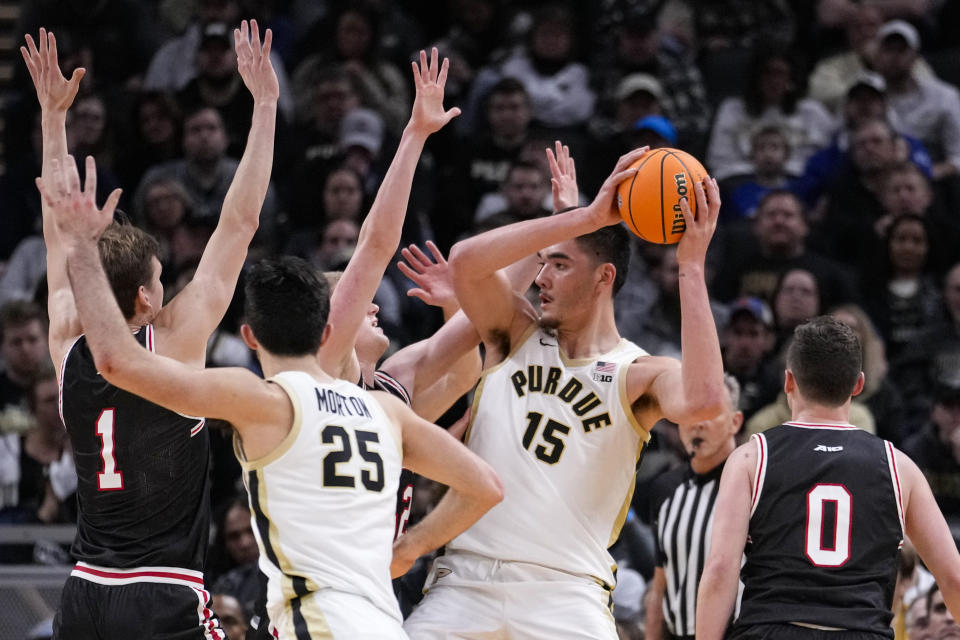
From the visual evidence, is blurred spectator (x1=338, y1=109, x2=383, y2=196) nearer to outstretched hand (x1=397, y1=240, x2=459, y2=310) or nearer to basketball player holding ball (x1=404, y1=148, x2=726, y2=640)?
outstretched hand (x1=397, y1=240, x2=459, y2=310)

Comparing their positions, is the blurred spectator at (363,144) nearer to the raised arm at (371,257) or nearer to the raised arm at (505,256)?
the raised arm at (505,256)

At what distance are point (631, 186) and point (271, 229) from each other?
7.17 meters

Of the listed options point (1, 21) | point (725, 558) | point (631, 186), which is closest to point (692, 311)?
point (631, 186)

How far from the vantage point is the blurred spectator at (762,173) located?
1250 centimetres

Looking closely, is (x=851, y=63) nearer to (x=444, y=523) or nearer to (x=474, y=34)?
(x=474, y=34)

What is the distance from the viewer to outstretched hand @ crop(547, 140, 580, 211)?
6.50m

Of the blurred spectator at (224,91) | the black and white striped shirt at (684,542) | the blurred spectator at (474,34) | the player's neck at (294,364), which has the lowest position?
the black and white striped shirt at (684,542)

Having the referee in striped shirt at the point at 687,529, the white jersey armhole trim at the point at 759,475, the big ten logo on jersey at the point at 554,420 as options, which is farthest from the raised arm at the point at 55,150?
the referee in striped shirt at the point at 687,529

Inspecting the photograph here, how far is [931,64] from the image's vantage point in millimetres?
14125

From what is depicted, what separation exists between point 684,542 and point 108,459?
144 inches

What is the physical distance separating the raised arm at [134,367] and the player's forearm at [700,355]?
1680mm

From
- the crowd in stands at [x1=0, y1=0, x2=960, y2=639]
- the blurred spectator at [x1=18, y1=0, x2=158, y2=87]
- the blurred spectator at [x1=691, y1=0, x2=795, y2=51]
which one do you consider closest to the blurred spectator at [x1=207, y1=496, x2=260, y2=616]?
the crowd in stands at [x1=0, y1=0, x2=960, y2=639]

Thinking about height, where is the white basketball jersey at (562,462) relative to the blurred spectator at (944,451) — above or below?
above

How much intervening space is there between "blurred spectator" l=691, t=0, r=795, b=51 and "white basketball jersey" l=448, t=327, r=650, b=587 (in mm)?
9195
